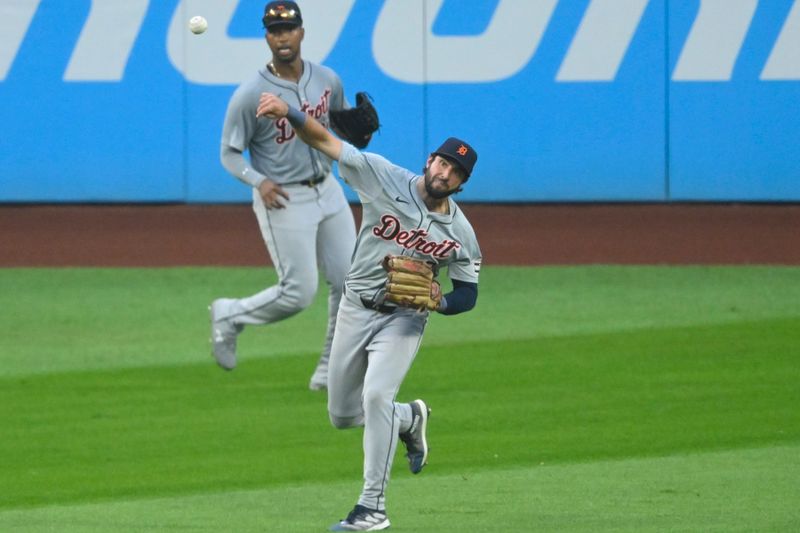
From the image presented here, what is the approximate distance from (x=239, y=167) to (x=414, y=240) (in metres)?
2.88

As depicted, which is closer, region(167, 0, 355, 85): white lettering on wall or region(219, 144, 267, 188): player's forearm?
region(219, 144, 267, 188): player's forearm

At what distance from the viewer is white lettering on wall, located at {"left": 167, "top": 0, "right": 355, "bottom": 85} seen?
1565 cm

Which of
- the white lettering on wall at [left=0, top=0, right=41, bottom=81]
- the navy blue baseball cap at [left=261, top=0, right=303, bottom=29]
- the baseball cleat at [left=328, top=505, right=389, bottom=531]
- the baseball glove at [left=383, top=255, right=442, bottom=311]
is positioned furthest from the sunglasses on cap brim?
the white lettering on wall at [left=0, top=0, right=41, bottom=81]

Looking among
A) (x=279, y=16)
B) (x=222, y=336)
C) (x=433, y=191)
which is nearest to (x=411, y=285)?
(x=433, y=191)

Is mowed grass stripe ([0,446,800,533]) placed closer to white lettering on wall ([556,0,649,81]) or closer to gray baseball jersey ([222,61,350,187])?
gray baseball jersey ([222,61,350,187])

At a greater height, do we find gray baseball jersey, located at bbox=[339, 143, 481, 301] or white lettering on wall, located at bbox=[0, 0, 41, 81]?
gray baseball jersey, located at bbox=[339, 143, 481, 301]

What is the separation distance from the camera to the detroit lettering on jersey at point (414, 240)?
23.2 ft

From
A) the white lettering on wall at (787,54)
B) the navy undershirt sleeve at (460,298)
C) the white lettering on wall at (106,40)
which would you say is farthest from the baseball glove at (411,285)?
the white lettering on wall at (106,40)

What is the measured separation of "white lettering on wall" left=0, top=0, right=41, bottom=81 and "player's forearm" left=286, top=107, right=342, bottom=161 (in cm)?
935

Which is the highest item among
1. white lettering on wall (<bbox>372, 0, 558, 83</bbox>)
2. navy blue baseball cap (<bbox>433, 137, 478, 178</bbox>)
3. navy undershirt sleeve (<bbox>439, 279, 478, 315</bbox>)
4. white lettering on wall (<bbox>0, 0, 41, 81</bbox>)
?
navy blue baseball cap (<bbox>433, 137, 478, 178</bbox>)

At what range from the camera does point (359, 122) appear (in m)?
9.33

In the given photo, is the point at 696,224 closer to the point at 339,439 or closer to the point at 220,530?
the point at 339,439

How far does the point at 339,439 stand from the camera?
891 centimetres

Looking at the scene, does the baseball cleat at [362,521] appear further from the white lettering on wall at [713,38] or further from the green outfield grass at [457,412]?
the white lettering on wall at [713,38]
